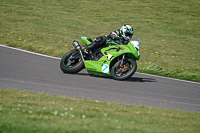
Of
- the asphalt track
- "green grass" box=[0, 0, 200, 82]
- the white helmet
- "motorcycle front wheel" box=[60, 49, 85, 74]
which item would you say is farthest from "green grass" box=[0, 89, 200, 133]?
"green grass" box=[0, 0, 200, 82]

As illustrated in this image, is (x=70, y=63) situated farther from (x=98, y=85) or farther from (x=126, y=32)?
(x=126, y=32)

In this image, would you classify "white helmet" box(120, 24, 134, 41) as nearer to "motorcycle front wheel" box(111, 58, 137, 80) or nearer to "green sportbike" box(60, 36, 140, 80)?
"green sportbike" box(60, 36, 140, 80)

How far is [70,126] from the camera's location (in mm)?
3990

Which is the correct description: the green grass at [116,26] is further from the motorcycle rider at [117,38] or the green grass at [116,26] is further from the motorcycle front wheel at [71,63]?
the motorcycle front wheel at [71,63]

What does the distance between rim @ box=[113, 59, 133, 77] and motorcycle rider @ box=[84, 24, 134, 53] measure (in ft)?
2.41

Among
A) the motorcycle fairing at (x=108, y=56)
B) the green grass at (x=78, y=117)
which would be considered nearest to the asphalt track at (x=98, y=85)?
the motorcycle fairing at (x=108, y=56)

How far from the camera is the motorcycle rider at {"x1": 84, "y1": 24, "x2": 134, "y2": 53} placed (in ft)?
29.8

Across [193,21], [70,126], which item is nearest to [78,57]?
[70,126]

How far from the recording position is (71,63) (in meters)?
9.47

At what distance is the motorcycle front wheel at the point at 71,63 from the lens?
9.26 meters

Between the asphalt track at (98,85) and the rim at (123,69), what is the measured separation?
0.89 feet

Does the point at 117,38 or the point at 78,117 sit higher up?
the point at 117,38

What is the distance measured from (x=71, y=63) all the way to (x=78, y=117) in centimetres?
494

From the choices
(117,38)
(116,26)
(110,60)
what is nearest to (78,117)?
(110,60)
